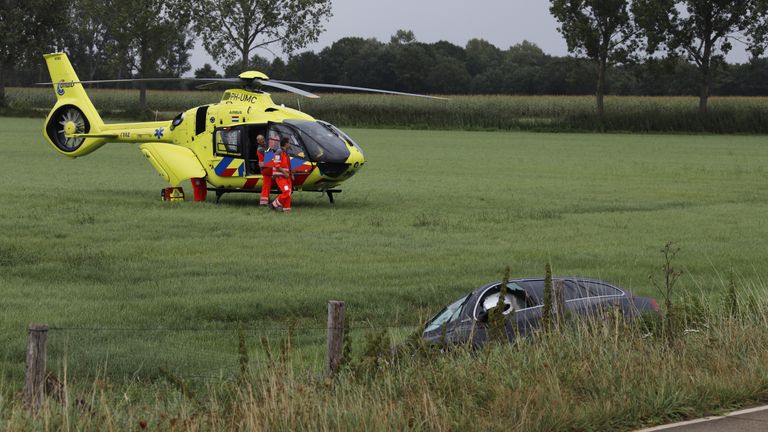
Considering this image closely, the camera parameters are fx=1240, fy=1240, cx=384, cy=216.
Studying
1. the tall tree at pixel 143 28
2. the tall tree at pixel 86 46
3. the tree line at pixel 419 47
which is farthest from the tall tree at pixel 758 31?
the tall tree at pixel 86 46

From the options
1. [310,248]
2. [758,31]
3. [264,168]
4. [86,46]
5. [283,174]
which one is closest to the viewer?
[310,248]

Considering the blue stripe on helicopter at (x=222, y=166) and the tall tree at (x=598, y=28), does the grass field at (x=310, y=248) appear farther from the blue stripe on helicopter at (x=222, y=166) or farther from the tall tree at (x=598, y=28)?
the tall tree at (x=598, y=28)

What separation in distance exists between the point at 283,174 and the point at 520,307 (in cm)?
1525

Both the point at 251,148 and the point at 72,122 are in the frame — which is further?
the point at 72,122

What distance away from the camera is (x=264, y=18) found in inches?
4129

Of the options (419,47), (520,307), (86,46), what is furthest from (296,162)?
(86,46)

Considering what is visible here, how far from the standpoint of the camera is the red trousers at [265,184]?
90.1 feet

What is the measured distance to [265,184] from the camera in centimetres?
2764

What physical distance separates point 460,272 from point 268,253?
11.9ft

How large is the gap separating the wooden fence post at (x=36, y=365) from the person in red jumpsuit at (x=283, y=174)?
18411 millimetres

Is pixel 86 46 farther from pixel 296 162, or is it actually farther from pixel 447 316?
pixel 447 316

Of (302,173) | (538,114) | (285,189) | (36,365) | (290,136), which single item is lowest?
(538,114)

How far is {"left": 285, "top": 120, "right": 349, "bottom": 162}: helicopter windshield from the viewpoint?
27.4 m

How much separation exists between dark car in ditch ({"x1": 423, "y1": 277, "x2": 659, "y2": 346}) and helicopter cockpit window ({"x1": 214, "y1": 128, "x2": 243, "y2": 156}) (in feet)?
52.4
